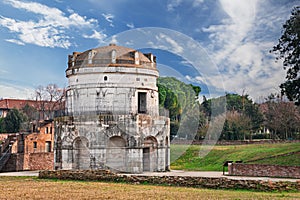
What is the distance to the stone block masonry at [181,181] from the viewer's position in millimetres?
21453

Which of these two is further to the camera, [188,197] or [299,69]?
[299,69]

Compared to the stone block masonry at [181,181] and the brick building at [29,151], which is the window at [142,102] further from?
the brick building at [29,151]

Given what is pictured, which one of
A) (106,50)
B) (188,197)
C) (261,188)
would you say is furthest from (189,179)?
(106,50)

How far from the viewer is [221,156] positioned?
4516 centimetres

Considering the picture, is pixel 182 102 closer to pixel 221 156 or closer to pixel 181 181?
pixel 181 181

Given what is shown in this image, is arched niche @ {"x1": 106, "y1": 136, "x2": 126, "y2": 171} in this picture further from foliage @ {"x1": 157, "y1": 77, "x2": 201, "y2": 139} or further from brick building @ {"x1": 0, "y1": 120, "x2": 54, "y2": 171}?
brick building @ {"x1": 0, "y1": 120, "x2": 54, "y2": 171}

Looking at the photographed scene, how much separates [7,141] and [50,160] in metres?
5.61

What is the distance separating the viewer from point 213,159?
44844 millimetres

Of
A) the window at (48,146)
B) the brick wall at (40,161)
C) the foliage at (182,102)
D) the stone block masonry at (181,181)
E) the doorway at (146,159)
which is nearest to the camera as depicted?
the stone block masonry at (181,181)

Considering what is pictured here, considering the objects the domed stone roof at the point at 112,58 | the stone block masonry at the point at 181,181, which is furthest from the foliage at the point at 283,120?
the stone block masonry at the point at 181,181

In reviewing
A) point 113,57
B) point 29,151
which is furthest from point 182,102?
point 29,151

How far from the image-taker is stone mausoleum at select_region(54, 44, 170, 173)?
34750mm

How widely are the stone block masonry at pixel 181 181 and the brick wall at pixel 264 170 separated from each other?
644cm

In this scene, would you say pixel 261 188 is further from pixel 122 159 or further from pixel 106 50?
pixel 106 50
